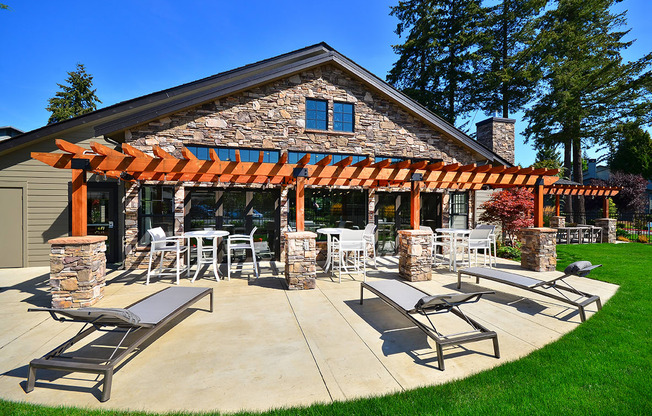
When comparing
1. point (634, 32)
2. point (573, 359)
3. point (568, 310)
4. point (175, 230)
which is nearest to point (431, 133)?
point (568, 310)

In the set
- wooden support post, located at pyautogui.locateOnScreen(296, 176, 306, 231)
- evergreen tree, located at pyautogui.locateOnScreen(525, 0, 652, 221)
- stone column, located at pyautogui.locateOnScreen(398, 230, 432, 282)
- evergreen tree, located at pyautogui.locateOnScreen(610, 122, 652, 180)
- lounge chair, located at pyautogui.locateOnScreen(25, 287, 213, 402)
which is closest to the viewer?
lounge chair, located at pyautogui.locateOnScreen(25, 287, 213, 402)

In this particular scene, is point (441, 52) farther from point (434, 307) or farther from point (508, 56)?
point (434, 307)

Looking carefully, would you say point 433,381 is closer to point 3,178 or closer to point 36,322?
point 36,322

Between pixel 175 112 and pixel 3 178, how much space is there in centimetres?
493

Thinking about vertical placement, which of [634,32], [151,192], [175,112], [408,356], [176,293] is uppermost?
[634,32]

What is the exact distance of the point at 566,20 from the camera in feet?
57.4

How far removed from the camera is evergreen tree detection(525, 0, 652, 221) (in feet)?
54.5

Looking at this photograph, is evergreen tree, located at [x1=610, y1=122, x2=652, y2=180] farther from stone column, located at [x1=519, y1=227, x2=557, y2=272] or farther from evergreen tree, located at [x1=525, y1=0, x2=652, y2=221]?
stone column, located at [x1=519, y1=227, x2=557, y2=272]

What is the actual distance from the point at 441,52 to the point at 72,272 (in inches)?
899

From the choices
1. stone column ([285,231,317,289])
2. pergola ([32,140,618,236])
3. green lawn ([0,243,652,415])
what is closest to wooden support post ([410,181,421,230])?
pergola ([32,140,618,236])

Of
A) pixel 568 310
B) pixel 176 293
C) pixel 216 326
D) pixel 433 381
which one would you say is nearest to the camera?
pixel 433 381

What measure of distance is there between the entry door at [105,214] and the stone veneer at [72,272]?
4104 mm

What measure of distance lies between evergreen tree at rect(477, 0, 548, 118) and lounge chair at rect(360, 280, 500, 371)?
18.8 m

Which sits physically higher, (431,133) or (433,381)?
(431,133)
